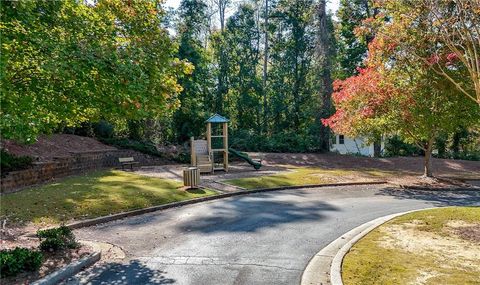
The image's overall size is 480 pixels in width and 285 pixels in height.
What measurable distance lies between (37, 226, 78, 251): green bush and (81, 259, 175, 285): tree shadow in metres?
0.94

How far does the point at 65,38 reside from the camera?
653 centimetres

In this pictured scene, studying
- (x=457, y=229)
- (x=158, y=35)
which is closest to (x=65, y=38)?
(x=158, y=35)

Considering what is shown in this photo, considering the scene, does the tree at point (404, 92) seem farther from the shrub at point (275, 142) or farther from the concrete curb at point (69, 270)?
→ the shrub at point (275, 142)

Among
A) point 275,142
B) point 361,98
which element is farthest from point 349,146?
point 361,98

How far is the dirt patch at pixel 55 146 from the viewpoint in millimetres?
16722

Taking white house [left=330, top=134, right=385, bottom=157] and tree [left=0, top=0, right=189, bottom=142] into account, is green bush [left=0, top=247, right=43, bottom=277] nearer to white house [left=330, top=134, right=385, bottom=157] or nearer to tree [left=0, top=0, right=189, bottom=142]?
tree [left=0, top=0, right=189, bottom=142]

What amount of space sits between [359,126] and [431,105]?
3.24 meters

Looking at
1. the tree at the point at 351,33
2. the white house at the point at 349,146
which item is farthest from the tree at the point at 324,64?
the white house at the point at 349,146

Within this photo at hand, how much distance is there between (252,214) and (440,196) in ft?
27.8

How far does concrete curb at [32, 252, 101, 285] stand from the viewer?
5749mm

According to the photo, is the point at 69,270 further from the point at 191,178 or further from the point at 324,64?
the point at 324,64

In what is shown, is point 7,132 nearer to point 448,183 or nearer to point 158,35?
point 158,35

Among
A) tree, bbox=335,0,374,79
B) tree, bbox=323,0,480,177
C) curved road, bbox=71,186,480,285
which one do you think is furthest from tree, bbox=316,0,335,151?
curved road, bbox=71,186,480,285

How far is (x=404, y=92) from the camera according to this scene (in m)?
16.6
